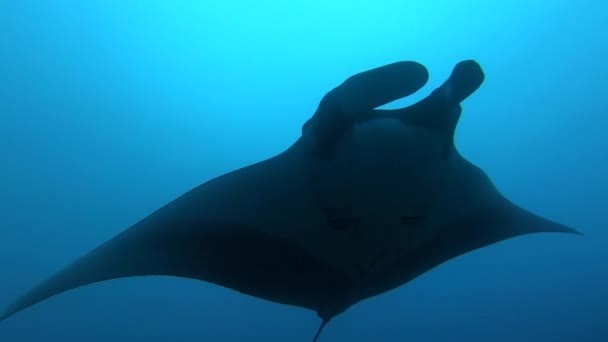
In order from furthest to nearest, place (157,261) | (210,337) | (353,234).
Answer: (210,337) → (353,234) → (157,261)

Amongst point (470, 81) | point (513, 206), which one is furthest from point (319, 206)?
point (513, 206)

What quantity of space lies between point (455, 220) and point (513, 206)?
0.53 metres

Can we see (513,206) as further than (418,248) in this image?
Yes

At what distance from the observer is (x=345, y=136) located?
2.13 m

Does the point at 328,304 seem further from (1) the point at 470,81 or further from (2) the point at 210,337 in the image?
(2) the point at 210,337

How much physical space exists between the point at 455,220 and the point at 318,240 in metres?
0.83

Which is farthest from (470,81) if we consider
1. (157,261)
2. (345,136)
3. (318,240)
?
(157,261)

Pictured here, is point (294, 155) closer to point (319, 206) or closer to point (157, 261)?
point (319, 206)

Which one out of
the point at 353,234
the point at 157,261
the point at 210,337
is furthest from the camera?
the point at 210,337

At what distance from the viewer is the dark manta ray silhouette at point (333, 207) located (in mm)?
2104

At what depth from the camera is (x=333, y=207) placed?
2.18 meters

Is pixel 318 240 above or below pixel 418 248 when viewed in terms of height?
above

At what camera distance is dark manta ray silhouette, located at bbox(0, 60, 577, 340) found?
2.10 meters

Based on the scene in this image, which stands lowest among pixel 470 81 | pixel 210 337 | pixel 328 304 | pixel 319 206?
pixel 328 304
